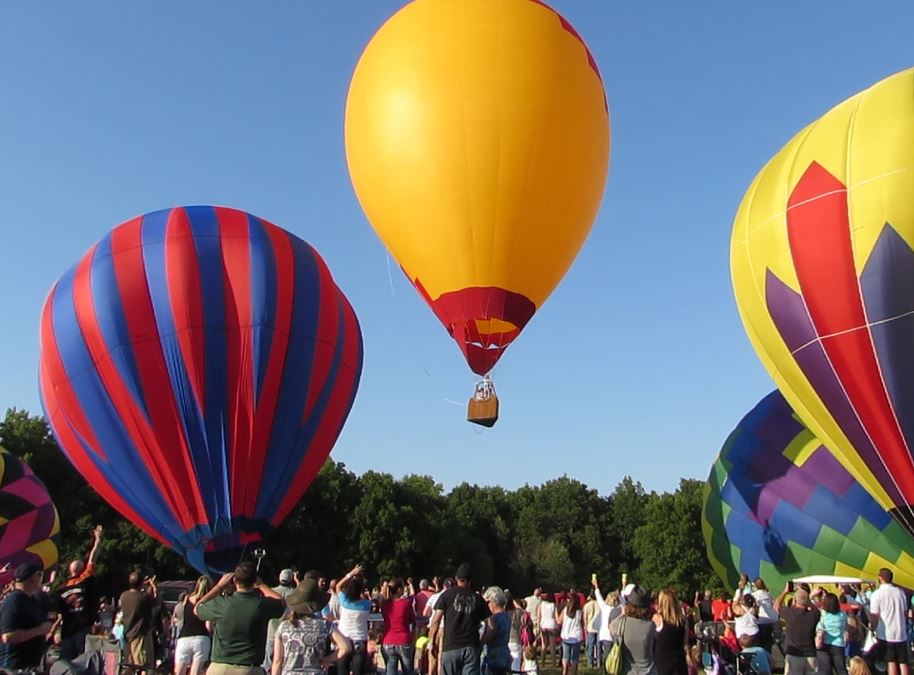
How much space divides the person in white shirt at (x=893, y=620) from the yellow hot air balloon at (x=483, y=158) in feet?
16.3

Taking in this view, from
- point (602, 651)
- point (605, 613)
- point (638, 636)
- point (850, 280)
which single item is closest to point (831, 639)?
point (605, 613)

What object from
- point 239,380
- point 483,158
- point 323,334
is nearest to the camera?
point 483,158

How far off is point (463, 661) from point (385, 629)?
2.64 meters

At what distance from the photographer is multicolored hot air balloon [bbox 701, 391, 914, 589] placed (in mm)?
13438

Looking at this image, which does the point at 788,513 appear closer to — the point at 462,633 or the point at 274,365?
the point at 274,365

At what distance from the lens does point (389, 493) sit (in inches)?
1629

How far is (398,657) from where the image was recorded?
8.73 m

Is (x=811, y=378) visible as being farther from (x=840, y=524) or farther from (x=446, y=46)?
(x=446, y=46)

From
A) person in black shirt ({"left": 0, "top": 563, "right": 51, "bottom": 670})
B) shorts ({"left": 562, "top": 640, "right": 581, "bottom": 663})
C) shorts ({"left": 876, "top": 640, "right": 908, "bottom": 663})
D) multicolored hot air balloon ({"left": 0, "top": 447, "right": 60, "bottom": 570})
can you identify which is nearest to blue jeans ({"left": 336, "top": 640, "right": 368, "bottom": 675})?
shorts ({"left": 562, "top": 640, "right": 581, "bottom": 663})

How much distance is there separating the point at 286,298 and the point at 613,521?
156 ft

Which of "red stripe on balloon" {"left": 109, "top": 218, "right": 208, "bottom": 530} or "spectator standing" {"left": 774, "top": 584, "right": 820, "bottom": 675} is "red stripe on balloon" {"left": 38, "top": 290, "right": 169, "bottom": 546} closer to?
"red stripe on balloon" {"left": 109, "top": 218, "right": 208, "bottom": 530}

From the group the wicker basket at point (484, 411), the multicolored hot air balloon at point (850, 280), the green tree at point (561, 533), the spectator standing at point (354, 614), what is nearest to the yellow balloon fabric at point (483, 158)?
the wicker basket at point (484, 411)

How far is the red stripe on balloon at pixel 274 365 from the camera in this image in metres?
12.2

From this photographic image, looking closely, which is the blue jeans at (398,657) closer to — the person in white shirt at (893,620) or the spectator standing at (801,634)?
the spectator standing at (801,634)
